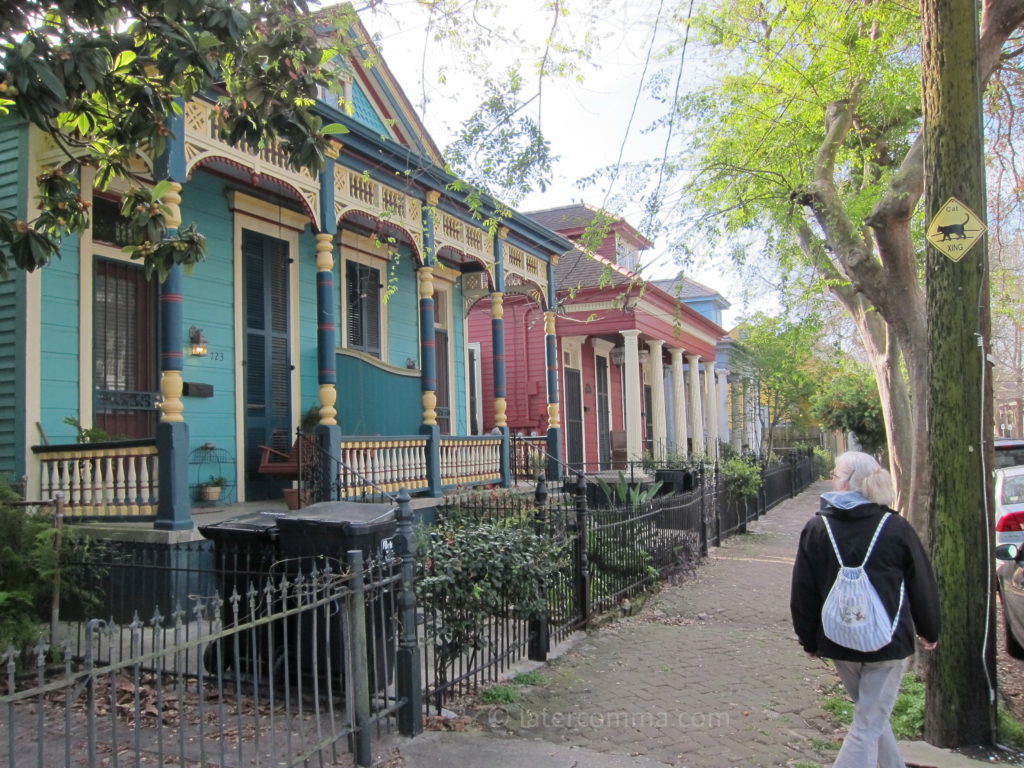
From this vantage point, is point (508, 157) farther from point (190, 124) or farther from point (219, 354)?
point (219, 354)

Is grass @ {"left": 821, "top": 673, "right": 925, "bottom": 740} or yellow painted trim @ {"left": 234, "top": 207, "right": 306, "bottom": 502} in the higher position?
yellow painted trim @ {"left": 234, "top": 207, "right": 306, "bottom": 502}

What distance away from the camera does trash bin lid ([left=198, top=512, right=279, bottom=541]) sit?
17.8 ft

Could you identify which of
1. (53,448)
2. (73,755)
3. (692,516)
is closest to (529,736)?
(73,755)

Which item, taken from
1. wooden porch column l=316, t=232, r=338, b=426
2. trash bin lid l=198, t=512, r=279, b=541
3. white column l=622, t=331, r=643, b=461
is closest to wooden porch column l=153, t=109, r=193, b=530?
trash bin lid l=198, t=512, r=279, b=541

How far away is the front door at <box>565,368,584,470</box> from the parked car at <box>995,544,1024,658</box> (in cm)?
1355

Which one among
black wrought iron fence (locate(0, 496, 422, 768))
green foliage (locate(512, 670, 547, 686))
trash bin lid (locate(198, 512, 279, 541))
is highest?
trash bin lid (locate(198, 512, 279, 541))

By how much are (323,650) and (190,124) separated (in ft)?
16.6

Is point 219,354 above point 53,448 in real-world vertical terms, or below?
above

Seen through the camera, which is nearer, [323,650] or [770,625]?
[323,650]

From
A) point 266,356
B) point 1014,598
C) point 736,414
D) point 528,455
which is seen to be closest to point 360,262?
point 266,356

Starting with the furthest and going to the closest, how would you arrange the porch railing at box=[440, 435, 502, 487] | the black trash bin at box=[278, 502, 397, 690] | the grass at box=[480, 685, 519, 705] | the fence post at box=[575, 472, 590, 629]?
the porch railing at box=[440, 435, 502, 487] < the fence post at box=[575, 472, 590, 629] < the grass at box=[480, 685, 519, 705] < the black trash bin at box=[278, 502, 397, 690]

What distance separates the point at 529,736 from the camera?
470 cm

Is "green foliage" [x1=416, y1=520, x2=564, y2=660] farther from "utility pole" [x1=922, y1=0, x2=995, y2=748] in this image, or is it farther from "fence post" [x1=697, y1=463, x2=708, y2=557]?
"fence post" [x1=697, y1=463, x2=708, y2=557]

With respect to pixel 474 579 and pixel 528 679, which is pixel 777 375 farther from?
pixel 474 579
